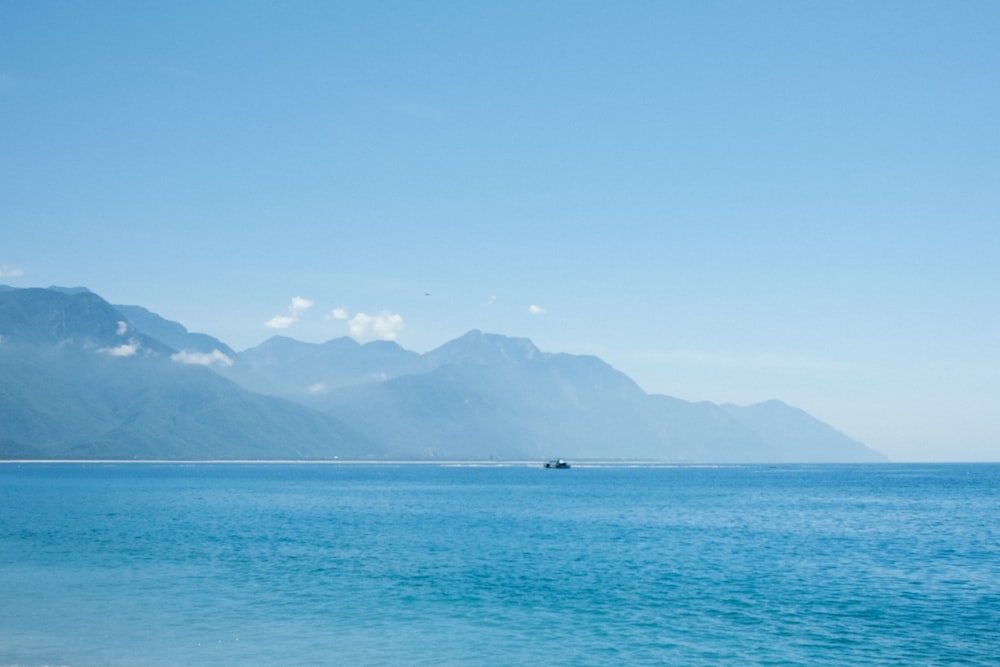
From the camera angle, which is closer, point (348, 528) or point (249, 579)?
point (249, 579)

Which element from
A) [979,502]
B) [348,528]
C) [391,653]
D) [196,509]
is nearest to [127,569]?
[391,653]

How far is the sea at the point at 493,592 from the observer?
37062 millimetres

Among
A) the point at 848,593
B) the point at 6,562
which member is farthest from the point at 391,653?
the point at 6,562

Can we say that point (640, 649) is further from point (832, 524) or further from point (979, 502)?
point (979, 502)

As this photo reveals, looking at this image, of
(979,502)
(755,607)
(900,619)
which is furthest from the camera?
(979,502)

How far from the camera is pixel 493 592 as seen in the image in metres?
51.4

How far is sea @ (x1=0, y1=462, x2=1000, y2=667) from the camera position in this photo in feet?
122

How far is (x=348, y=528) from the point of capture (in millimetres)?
93000

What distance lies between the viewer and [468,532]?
3561 inches

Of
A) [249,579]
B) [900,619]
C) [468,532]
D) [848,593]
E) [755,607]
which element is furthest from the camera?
[468,532]

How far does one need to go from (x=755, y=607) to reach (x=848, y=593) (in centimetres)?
807

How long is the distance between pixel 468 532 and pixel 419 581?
35341mm

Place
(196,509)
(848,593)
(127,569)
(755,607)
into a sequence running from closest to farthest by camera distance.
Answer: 1. (755,607)
2. (848,593)
3. (127,569)
4. (196,509)

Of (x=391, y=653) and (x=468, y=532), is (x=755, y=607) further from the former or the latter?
(x=468, y=532)
